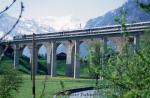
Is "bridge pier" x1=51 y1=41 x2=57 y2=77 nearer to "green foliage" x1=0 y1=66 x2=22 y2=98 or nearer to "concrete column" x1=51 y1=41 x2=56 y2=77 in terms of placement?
"concrete column" x1=51 y1=41 x2=56 y2=77

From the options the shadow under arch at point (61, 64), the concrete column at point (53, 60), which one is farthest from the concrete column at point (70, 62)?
the shadow under arch at point (61, 64)

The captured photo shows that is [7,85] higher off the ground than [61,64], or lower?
lower

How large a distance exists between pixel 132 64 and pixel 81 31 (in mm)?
86850

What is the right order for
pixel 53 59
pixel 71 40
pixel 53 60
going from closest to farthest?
1. pixel 71 40
2. pixel 53 60
3. pixel 53 59

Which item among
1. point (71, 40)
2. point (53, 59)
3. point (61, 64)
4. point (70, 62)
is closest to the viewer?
point (70, 62)

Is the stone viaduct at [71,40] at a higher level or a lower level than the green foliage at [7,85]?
higher

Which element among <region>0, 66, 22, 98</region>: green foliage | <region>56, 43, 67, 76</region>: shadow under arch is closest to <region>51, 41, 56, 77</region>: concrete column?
<region>56, 43, 67, 76</region>: shadow under arch

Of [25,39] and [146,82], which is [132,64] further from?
[25,39]

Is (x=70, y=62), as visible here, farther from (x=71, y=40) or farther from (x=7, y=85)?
(x=7, y=85)

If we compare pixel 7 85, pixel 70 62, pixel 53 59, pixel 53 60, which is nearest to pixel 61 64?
pixel 53 59

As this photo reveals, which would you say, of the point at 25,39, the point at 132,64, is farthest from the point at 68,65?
the point at 132,64

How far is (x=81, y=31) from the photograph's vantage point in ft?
325

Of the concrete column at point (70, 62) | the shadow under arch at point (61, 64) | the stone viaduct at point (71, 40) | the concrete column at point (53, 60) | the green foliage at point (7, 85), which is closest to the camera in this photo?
the green foliage at point (7, 85)

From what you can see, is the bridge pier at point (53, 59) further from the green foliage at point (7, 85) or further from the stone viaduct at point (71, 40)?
the green foliage at point (7, 85)
